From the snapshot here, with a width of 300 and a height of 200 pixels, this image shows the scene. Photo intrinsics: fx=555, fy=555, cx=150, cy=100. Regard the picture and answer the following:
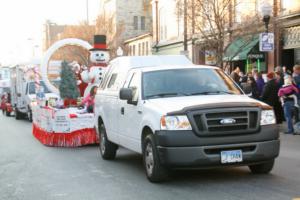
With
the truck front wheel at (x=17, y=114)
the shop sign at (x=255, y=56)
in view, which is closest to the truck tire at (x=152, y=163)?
the shop sign at (x=255, y=56)

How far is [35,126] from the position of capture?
17766 mm

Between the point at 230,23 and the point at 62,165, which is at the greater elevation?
the point at 230,23

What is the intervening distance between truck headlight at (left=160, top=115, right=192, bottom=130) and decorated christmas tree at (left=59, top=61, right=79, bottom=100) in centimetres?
1275

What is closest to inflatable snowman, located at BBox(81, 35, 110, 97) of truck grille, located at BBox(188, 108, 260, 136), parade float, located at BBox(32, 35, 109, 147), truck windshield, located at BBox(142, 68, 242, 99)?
parade float, located at BBox(32, 35, 109, 147)

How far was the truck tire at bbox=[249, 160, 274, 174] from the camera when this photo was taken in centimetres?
854

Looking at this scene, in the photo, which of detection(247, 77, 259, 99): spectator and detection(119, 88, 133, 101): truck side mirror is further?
detection(247, 77, 259, 99): spectator

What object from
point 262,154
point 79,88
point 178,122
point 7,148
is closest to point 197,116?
point 178,122

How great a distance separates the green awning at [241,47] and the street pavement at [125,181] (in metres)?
14.6

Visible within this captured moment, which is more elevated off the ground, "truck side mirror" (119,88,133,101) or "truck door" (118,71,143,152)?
"truck side mirror" (119,88,133,101)

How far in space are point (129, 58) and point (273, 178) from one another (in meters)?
4.00

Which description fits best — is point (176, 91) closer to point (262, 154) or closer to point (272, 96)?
point (262, 154)

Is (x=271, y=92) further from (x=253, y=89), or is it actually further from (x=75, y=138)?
(x=75, y=138)

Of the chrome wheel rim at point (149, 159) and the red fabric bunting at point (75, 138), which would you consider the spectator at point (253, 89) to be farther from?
the chrome wheel rim at point (149, 159)

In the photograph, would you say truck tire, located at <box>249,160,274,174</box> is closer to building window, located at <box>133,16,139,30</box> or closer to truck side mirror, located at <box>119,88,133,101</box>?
truck side mirror, located at <box>119,88,133,101</box>
